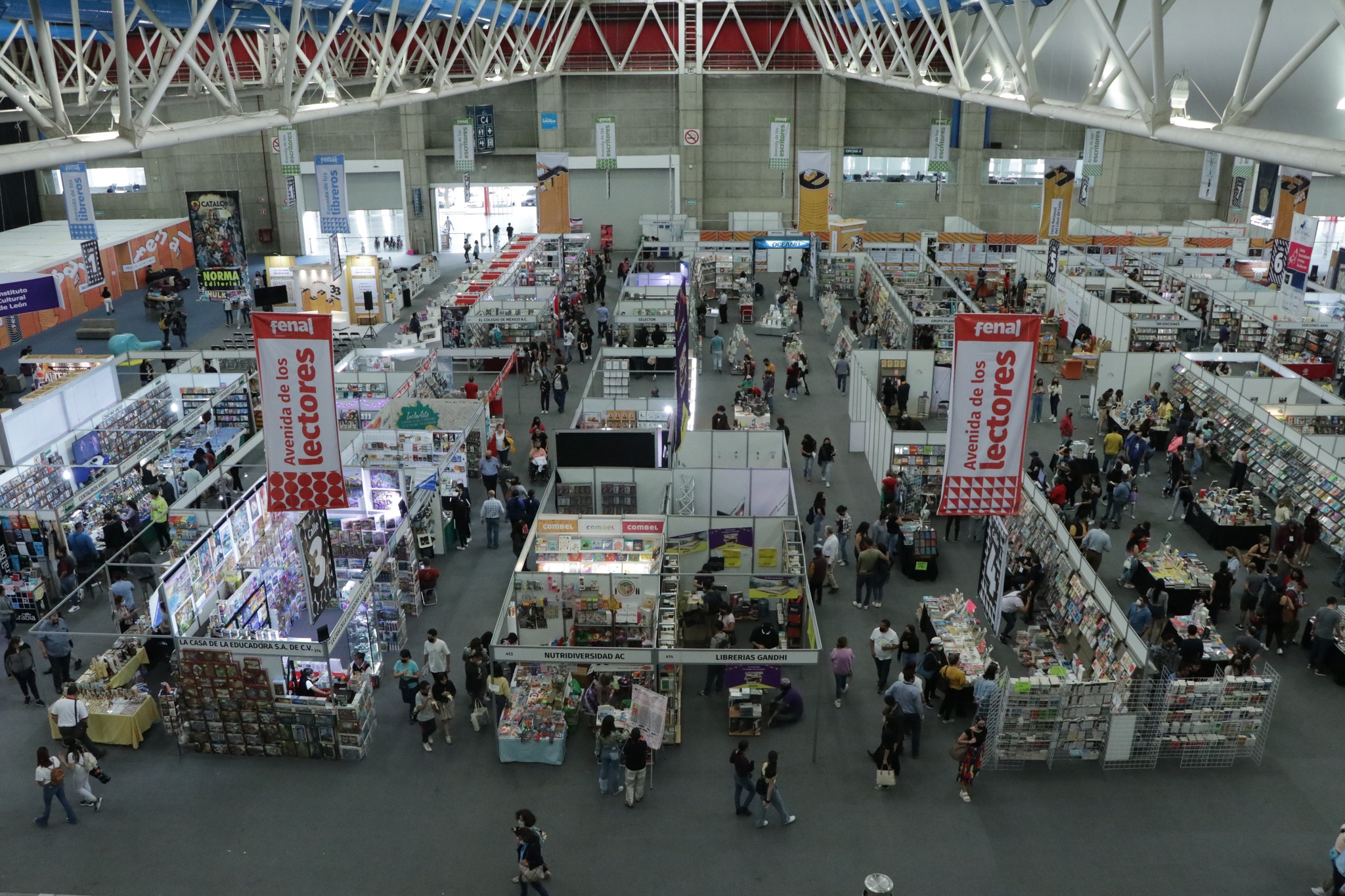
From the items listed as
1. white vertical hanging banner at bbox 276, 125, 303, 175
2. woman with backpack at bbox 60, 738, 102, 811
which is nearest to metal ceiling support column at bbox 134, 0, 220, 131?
woman with backpack at bbox 60, 738, 102, 811

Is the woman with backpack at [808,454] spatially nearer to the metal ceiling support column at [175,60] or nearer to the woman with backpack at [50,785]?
the metal ceiling support column at [175,60]

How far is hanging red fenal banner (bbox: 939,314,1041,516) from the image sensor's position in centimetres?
1131

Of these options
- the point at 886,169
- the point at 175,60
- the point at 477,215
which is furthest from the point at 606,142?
the point at 175,60

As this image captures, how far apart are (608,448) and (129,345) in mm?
16310

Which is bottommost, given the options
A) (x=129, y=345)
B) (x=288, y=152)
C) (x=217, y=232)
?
(x=129, y=345)

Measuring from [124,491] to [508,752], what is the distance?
9956mm

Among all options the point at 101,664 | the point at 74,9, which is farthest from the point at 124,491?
the point at 74,9

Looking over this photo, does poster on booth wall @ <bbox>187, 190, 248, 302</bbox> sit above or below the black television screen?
above

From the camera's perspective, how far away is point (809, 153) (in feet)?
104

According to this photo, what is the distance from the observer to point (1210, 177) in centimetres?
3488

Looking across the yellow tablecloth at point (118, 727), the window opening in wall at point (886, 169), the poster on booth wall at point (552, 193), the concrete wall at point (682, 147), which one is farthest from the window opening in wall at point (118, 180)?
the yellow tablecloth at point (118, 727)

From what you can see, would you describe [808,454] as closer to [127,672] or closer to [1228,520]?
[1228,520]

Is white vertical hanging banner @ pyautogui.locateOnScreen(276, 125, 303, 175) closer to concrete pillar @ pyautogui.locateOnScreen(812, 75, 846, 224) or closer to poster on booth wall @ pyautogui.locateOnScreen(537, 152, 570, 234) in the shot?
poster on booth wall @ pyautogui.locateOnScreen(537, 152, 570, 234)

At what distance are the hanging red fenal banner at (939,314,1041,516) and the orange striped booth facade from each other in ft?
85.7
